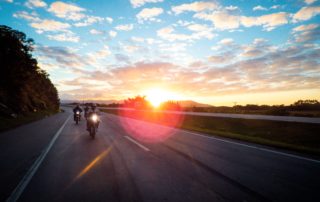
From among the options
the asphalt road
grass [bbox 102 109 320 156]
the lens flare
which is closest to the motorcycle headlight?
the lens flare

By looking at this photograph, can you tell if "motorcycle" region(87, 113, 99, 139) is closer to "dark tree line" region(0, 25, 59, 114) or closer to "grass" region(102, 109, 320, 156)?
"grass" region(102, 109, 320, 156)

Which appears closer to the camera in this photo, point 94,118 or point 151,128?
point 94,118

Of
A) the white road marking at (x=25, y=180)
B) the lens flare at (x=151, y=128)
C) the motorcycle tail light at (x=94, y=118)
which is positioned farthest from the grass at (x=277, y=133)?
the white road marking at (x=25, y=180)

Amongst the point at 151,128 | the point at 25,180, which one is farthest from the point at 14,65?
the point at 25,180

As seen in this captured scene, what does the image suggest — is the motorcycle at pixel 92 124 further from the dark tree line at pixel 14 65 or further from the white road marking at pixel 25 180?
the dark tree line at pixel 14 65

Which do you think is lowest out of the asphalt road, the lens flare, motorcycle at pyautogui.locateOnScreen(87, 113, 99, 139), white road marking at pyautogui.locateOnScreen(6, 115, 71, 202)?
white road marking at pyautogui.locateOnScreen(6, 115, 71, 202)

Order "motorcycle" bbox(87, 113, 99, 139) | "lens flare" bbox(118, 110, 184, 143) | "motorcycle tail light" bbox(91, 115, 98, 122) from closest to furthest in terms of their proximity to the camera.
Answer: "lens flare" bbox(118, 110, 184, 143)
"motorcycle" bbox(87, 113, 99, 139)
"motorcycle tail light" bbox(91, 115, 98, 122)

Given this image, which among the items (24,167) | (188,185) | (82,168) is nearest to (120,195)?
(188,185)

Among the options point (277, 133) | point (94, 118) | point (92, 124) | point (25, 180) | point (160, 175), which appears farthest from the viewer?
point (277, 133)

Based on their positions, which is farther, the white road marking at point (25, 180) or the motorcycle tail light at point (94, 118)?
the motorcycle tail light at point (94, 118)

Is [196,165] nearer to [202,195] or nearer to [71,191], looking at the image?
[202,195]

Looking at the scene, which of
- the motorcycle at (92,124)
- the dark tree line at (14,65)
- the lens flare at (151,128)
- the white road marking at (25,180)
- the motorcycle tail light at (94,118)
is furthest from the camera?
the dark tree line at (14,65)

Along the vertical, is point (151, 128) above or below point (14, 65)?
below

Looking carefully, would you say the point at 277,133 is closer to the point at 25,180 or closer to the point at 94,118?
the point at 94,118
